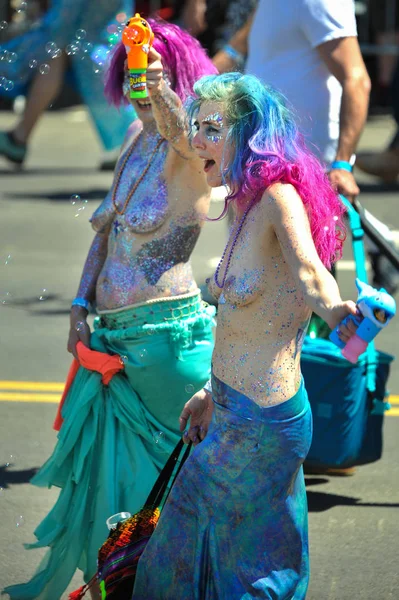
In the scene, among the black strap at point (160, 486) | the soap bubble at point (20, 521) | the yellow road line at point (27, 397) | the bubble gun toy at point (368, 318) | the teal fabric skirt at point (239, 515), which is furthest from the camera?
the yellow road line at point (27, 397)

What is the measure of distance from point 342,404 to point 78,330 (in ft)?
3.44

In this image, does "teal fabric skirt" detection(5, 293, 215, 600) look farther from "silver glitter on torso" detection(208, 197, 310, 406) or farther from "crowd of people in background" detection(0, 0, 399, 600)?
"silver glitter on torso" detection(208, 197, 310, 406)

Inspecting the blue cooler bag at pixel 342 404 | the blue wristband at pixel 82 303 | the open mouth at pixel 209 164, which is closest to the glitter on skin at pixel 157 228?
the blue wristband at pixel 82 303

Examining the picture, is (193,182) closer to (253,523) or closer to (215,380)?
(215,380)

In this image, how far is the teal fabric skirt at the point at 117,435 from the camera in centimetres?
347

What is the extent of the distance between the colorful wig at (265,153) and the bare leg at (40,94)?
23.4 feet

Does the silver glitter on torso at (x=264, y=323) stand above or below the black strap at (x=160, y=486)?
above

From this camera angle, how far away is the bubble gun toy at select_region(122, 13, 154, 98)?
132 inches

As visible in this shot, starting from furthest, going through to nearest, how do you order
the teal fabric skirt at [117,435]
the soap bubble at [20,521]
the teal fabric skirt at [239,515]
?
the soap bubble at [20,521], the teal fabric skirt at [117,435], the teal fabric skirt at [239,515]

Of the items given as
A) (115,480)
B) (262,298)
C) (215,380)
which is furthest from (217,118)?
(115,480)

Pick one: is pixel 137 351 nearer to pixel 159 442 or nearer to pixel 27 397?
pixel 159 442

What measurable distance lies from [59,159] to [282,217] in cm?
1071

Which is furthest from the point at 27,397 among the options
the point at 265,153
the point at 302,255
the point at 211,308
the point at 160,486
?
the point at 302,255

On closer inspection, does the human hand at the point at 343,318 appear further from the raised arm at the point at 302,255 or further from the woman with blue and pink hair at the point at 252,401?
the woman with blue and pink hair at the point at 252,401
